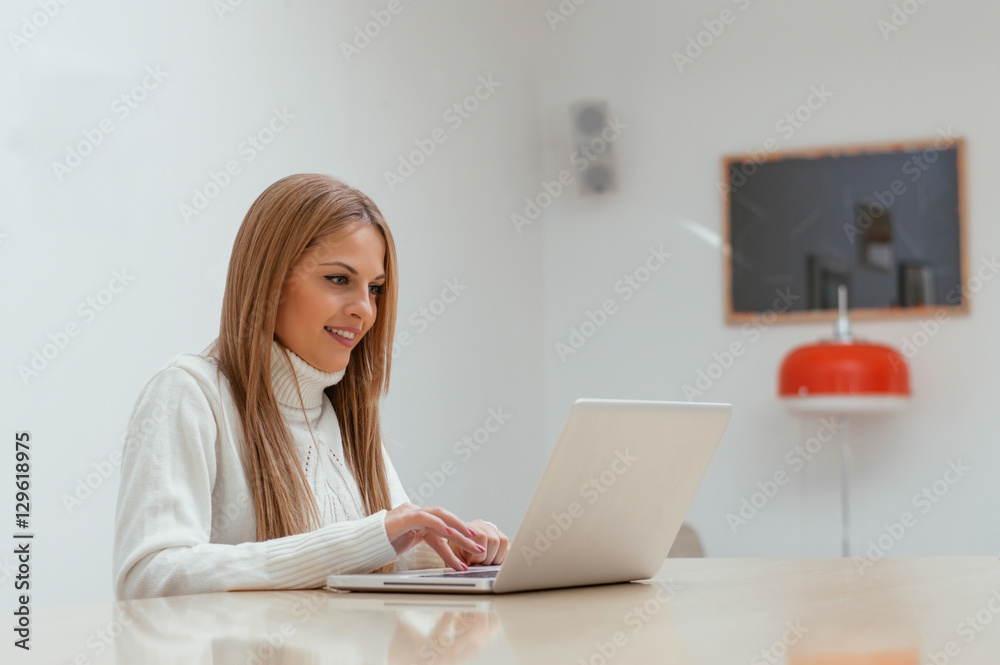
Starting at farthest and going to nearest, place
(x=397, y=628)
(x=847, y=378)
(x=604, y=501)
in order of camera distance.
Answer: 1. (x=847, y=378)
2. (x=604, y=501)
3. (x=397, y=628)

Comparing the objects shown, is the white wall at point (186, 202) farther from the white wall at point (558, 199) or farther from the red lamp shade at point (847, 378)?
the red lamp shade at point (847, 378)

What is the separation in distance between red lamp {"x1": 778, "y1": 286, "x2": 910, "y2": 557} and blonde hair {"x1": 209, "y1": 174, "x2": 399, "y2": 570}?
2399mm

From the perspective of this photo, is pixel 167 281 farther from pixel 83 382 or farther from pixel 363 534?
pixel 363 534

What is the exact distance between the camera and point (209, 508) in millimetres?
1403

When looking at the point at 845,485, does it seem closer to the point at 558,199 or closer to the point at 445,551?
the point at 558,199

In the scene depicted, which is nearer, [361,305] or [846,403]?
[361,305]

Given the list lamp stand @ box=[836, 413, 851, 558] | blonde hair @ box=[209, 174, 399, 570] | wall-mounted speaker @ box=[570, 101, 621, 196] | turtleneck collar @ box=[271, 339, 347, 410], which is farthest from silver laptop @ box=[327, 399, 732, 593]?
wall-mounted speaker @ box=[570, 101, 621, 196]

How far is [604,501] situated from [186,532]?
1.79ft

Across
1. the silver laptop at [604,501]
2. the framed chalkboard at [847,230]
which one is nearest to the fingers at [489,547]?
the silver laptop at [604,501]

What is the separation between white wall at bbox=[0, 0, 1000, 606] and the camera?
2.47 metres

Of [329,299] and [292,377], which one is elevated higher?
[329,299]

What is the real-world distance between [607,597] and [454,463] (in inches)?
106

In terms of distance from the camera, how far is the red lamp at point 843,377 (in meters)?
3.80

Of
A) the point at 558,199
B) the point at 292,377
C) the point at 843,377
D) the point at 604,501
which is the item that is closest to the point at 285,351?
the point at 292,377
